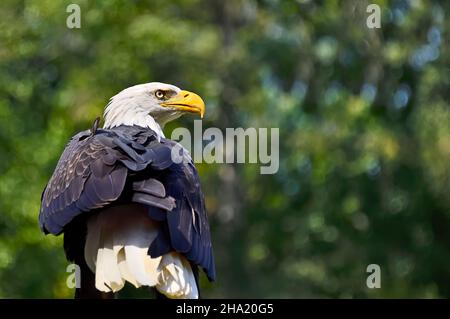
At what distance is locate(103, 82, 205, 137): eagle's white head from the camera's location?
8266mm

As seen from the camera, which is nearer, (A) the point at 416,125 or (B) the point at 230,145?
(B) the point at 230,145

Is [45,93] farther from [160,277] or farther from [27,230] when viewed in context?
[160,277]

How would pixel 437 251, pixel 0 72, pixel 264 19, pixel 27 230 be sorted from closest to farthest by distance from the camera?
pixel 27 230, pixel 0 72, pixel 437 251, pixel 264 19

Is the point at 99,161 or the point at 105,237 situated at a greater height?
the point at 99,161

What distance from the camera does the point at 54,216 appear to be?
6875mm

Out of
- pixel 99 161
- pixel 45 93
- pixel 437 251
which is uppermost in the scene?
pixel 45 93

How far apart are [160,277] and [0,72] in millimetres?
12850

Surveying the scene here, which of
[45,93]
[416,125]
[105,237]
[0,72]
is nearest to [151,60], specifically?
[45,93]

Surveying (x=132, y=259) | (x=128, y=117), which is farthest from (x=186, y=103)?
(x=132, y=259)

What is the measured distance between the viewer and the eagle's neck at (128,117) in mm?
8203

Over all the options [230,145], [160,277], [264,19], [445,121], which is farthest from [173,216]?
[264,19]

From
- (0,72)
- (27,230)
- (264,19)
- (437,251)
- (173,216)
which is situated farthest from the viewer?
(264,19)

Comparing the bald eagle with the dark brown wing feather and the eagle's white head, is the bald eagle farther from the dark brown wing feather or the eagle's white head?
the eagle's white head

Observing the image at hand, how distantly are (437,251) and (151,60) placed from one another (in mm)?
6201
